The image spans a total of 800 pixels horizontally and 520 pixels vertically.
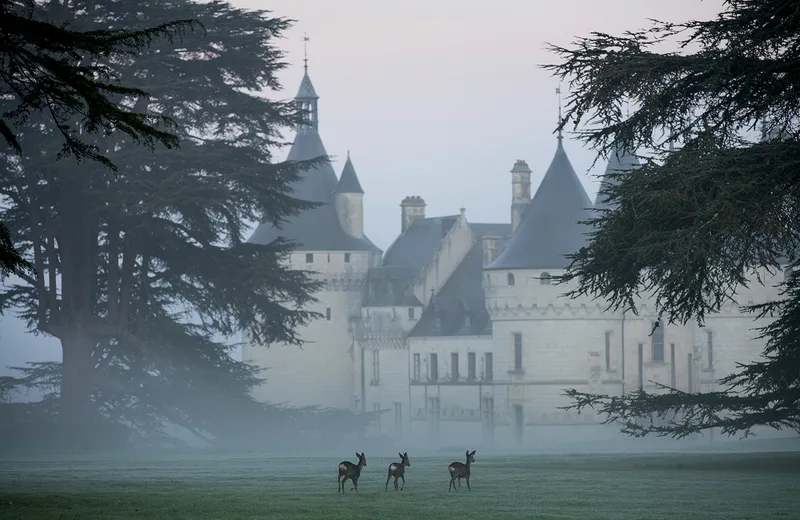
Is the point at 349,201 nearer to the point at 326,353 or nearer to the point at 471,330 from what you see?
the point at 326,353

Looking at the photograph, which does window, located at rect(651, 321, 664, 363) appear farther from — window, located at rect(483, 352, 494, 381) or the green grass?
the green grass

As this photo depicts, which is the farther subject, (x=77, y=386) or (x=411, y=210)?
(x=411, y=210)

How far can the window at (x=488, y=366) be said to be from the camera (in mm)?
58531

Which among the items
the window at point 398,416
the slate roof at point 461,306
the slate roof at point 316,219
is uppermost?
the slate roof at point 316,219

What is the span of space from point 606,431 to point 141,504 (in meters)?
40.4

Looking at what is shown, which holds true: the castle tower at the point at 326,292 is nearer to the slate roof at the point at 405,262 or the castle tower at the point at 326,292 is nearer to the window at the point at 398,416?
the slate roof at the point at 405,262

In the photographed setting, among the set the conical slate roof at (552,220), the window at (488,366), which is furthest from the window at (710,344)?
the window at (488,366)

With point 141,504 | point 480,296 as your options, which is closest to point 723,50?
point 141,504

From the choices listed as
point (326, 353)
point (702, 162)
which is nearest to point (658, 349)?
point (326, 353)

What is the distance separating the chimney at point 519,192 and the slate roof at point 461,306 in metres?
2.71

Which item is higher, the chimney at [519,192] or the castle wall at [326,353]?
the chimney at [519,192]

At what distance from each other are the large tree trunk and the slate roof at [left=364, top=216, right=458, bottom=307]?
106ft

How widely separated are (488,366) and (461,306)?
442 cm

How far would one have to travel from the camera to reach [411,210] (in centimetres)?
7156
